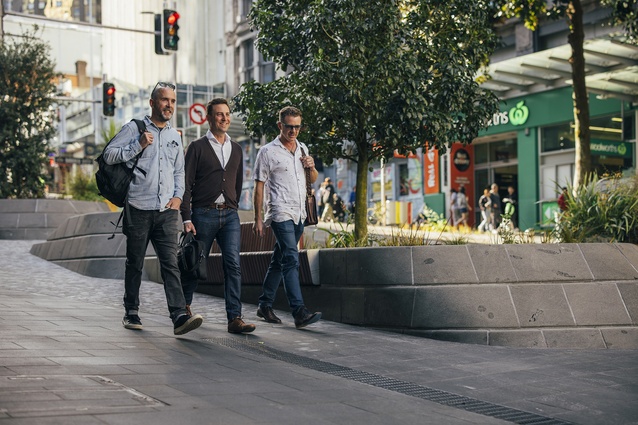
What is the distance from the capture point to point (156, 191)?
7949 mm

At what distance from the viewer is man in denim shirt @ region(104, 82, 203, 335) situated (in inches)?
309

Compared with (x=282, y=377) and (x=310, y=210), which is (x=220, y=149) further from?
(x=282, y=377)

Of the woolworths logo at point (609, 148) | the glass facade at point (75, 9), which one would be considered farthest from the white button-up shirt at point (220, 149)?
the glass facade at point (75, 9)

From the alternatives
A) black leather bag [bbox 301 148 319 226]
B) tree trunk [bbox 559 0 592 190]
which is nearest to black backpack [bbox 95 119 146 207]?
black leather bag [bbox 301 148 319 226]

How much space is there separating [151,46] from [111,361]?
64646 mm

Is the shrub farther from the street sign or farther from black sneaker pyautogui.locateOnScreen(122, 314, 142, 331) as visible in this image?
the street sign

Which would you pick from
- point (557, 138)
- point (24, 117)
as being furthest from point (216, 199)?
point (557, 138)

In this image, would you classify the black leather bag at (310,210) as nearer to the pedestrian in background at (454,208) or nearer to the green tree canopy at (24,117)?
the green tree canopy at (24,117)

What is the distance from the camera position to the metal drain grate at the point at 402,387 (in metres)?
5.50

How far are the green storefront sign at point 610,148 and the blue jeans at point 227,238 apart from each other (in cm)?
→ 1981

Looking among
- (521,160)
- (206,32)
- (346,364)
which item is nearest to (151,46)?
(206,32)

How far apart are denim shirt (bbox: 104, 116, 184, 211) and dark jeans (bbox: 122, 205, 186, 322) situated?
0.09 m

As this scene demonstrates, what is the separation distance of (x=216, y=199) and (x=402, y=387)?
284 centimetres

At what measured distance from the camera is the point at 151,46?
226 feet
